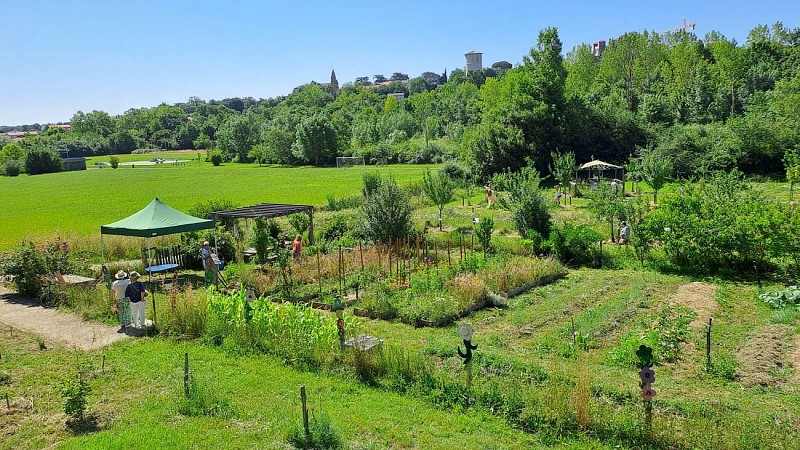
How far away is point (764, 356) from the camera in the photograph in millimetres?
9742

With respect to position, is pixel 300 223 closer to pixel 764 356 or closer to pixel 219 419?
pixel 219 419

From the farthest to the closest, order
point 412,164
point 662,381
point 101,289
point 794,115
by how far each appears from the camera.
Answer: point 412,164 < point 794,115 < point 101,289 < point 662,381

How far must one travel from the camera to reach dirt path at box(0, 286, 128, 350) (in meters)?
12.1

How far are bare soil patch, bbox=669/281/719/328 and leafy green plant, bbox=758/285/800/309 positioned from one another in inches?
43.5

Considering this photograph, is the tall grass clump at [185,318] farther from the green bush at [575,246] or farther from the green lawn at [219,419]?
the green bush at [575,246]

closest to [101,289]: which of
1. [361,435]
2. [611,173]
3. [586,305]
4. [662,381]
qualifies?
[361,435]

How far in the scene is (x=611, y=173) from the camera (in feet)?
169

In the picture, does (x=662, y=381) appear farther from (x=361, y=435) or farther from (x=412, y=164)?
(x=412, y=164)

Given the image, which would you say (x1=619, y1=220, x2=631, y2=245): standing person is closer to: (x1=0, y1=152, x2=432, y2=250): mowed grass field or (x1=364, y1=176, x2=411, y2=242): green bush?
(x1=364, y1=176, x2=411, y2=242): green bush

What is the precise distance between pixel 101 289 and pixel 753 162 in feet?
151

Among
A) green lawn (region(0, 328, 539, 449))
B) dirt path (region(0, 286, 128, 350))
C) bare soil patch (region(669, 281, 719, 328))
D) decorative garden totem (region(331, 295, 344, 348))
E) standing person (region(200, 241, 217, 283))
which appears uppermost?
decorative garden totem (region(331, 295, 344, 348))

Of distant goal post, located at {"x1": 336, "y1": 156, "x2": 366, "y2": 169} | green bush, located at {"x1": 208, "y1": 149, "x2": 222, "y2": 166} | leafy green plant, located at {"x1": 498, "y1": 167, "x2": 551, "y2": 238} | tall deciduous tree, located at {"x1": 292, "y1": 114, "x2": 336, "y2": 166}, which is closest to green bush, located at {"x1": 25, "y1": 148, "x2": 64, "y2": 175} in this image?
green bush, located at {"x1": 208, "y1": 149, "x2": 222, "y2": 166}

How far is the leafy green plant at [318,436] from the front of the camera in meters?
6.99

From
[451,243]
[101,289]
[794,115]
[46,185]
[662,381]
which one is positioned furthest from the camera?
[46,185]
